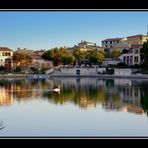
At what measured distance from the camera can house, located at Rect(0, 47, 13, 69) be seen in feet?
72.6

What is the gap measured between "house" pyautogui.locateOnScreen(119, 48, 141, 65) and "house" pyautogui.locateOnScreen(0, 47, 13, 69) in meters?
6.68

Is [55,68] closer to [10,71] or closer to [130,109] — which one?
[10,71]

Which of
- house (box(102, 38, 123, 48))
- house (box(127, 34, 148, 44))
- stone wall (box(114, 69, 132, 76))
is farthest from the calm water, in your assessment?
house (box(102, 38, 123, 48))

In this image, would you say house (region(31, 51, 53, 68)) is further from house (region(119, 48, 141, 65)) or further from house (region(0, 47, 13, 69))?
house (region(119, 48, 141, 65))

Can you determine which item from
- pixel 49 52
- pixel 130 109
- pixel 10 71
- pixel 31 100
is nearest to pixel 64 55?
pixel 49 52

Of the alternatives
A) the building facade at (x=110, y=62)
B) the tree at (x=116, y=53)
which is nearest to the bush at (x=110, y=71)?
the building facade at (x=110, y=62)

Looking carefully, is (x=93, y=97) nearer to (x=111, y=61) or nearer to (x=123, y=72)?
(x=123, y=72)

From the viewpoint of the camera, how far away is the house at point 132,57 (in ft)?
65.2

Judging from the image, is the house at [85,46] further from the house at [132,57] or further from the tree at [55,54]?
the house at [132,57]

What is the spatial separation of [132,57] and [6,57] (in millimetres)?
7505

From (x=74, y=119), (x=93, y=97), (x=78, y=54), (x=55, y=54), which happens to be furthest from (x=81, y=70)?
(x=74, y=119)

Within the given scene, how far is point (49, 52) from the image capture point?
2244cm

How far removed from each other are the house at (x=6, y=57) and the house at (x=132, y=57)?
21.9 feet

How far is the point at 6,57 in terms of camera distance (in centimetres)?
2236
